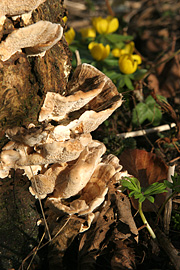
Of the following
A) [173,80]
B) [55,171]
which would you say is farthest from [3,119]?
[173,80]

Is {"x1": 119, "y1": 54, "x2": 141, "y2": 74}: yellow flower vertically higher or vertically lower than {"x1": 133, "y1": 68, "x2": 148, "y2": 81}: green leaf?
higher

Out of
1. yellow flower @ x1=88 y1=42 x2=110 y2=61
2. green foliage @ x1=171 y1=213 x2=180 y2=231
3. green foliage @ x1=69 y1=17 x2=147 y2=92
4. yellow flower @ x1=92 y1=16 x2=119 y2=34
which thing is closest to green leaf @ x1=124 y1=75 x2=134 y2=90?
green foliage @ x1=69 y1=17 x2=147 y2=92

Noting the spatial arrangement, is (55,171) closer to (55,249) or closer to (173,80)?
(55,249)

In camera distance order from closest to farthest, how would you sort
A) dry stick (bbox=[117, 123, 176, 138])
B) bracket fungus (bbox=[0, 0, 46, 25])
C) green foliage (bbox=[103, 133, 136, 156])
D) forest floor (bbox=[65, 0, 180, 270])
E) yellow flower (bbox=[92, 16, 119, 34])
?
1. bracket fungus (bbox=[0, 0, 46, 25])
2. forest floor (bbox=[65, 0, 180, 270])
3. green foliage (bbox=[103, 133, 136, 156])
4. dry stick (bbox=[117, 123, 176, 138])
5. yellow flower (bbox=[92, 16, 119, 34])

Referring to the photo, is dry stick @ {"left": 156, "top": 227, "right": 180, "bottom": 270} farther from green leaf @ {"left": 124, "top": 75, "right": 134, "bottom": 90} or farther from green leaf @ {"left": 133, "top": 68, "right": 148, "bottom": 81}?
green leaf @ {"left": 133, "top": 68, "right": 148, "bottom": 81}

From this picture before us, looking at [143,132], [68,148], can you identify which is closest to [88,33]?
[143,132]
